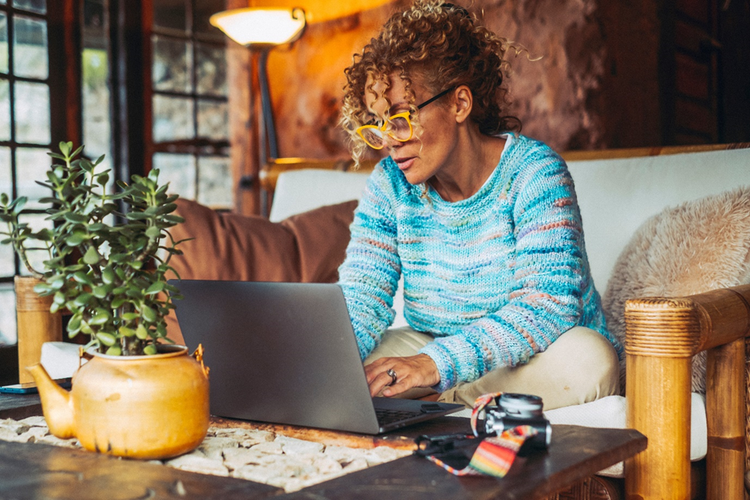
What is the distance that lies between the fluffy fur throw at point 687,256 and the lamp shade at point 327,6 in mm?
2214

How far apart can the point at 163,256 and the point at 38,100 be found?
177 cm

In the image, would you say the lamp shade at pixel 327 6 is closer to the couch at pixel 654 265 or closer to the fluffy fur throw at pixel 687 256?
the couch at pixel 654 265

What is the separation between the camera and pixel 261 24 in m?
2.98

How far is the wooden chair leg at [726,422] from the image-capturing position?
131cm

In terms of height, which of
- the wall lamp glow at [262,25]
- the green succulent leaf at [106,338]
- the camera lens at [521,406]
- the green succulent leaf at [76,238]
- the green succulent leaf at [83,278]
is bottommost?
the camera lens at [521,406]

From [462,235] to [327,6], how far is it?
253 centimetres

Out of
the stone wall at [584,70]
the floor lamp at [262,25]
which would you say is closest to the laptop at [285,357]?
the floor lamp at [262,25]

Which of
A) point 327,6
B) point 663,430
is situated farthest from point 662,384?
point 327,6

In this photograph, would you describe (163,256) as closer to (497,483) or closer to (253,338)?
(253,338)

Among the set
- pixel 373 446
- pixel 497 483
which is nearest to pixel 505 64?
pixel 373 446

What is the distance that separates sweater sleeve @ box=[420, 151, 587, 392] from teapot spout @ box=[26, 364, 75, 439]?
0.59 metres

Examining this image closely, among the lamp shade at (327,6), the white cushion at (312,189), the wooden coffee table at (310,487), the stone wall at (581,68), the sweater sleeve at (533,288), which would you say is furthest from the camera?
the lamp shade at (327,6)

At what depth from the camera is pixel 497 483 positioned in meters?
0.74

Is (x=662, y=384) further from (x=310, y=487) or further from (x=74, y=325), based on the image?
(x=74, y=325)
